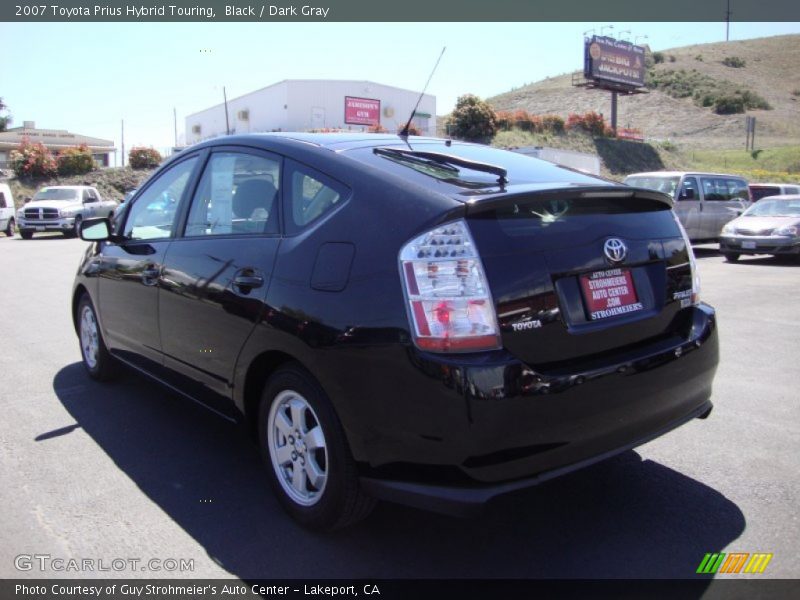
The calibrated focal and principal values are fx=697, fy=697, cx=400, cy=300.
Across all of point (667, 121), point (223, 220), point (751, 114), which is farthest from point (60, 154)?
point (751, 114)

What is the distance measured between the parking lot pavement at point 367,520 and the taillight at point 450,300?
1.00 meters

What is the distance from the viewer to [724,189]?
17.4 m

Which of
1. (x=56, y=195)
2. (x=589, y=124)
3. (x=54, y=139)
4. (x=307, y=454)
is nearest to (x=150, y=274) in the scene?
(x=307, y=454)

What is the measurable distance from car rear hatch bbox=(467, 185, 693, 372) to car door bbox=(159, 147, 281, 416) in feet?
3.69

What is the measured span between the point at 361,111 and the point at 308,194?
1922 inches

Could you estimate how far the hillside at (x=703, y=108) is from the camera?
7275 cm

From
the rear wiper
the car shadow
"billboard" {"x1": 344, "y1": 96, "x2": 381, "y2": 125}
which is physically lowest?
the car shadow

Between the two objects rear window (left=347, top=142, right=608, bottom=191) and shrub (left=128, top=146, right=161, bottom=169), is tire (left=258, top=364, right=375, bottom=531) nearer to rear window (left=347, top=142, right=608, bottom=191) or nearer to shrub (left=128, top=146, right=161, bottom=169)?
rear window (left=347, top=142, right=608, bottom=191)

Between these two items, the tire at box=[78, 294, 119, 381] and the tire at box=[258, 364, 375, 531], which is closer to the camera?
the tire at box=[258, 364, 375, 531]

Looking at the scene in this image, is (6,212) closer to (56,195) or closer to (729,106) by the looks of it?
(56,195)

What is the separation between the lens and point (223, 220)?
12.4 ft

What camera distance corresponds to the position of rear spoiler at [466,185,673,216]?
107 inches

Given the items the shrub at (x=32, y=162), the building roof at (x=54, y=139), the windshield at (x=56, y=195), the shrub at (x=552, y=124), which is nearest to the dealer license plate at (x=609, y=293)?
the windshield at (x=56, y=195)

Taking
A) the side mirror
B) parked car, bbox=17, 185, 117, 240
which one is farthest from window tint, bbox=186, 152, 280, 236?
parked car, bbox=17, 185, 117, 240
